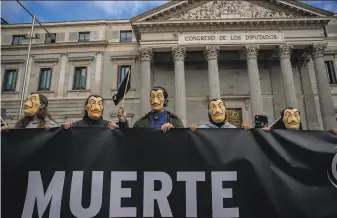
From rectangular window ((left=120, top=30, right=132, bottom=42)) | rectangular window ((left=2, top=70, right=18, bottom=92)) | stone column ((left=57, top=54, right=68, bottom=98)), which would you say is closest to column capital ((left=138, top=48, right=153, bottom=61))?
rectangular window ((left=120, top=30, right=132, bottom=42))

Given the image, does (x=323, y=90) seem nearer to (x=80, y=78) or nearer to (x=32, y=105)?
(x=80, y=78)

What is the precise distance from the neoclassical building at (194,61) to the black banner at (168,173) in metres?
17.7

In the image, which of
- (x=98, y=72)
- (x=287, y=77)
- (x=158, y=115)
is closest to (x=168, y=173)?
(x=158, y=115)

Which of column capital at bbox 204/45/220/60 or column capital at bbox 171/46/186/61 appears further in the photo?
column capital at bbox 171/46/186/61

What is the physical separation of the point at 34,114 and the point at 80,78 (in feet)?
77.0

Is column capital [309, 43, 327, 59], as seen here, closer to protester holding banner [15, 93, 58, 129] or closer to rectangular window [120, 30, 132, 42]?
rectangular window [120, 30, 132, 42]

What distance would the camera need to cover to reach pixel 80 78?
26.7m

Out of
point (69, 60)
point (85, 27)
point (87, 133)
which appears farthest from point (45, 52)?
point (87, 133)

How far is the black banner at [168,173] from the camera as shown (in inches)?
125

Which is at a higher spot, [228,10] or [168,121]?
[228,10]

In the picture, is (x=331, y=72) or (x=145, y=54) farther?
(x=331, y=72)

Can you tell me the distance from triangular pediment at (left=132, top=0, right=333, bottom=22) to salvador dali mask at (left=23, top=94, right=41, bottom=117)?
67.8 feet

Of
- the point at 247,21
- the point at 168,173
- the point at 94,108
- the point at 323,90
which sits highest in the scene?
the point at 247,21

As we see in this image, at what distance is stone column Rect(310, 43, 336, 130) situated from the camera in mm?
21172
